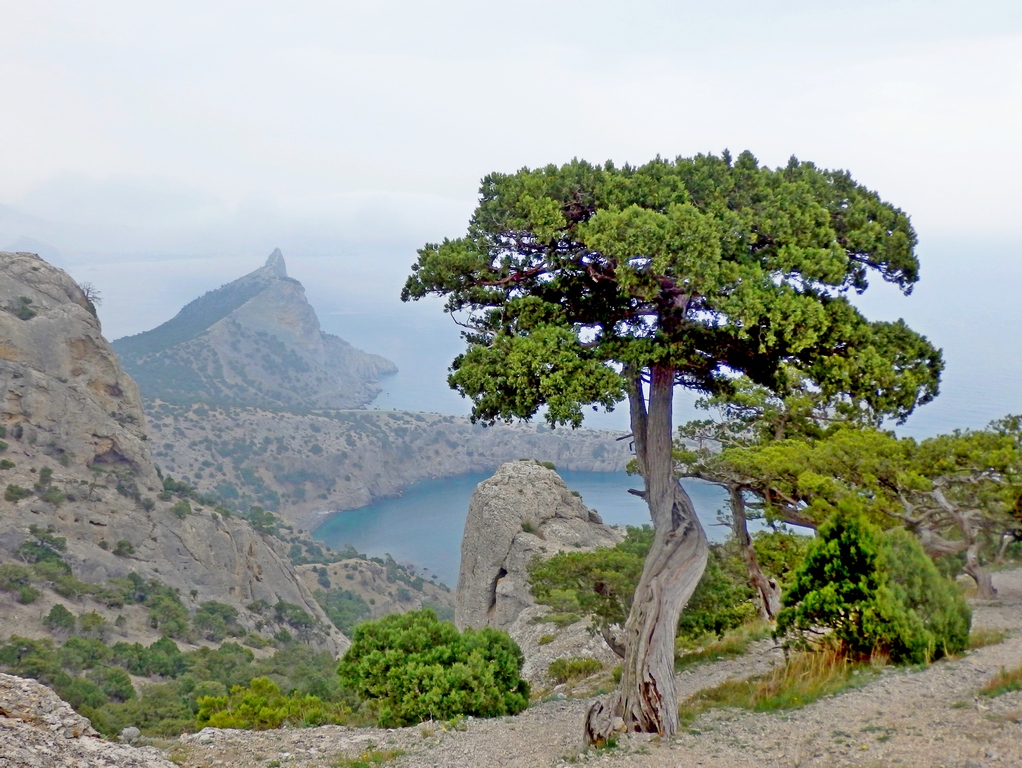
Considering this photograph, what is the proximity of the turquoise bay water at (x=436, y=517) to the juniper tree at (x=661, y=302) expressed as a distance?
73.5 meters

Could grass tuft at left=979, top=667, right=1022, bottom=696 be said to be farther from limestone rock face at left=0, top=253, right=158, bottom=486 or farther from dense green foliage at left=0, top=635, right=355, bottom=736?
limestone rock face at left=0, top=253, right=158, bottom=486

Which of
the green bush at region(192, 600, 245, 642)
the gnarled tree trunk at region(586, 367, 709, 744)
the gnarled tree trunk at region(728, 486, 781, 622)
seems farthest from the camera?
the green bush at region(192, 600, 245, 642)

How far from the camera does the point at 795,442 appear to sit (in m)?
9.44

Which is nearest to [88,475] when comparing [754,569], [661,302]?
[754,569]

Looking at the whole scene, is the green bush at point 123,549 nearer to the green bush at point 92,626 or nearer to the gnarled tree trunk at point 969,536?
the green bush at point 92,626

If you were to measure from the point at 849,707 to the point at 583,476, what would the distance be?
10705 cm

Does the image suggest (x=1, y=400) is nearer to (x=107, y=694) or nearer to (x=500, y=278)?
(x=107, y=694)

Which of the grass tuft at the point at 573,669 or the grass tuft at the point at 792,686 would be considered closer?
the grass tuft at the point at 792,686

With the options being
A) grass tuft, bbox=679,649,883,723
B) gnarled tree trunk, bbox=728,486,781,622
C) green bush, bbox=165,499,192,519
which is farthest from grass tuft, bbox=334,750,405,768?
green bush, bbox=165,499,192,519

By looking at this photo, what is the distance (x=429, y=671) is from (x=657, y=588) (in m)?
3.67

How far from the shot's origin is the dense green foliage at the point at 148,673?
19.9 m

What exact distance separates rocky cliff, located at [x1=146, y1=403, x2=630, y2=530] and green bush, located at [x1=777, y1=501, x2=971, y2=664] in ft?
186

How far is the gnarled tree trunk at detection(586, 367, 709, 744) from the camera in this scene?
7.50 metres

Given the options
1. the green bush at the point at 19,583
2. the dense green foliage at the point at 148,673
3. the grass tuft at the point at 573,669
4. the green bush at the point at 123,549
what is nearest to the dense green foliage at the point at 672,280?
the grass tuft at the point at 573,669
